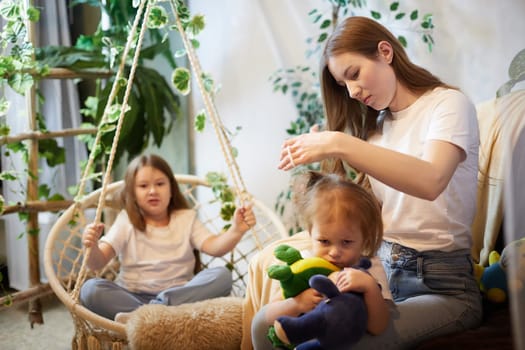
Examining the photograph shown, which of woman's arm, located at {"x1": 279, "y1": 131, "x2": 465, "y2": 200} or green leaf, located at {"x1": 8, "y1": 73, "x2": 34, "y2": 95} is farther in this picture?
green leaf, located at {"x1": 8, "y1": 73, "x2": 34, "y2": 95}

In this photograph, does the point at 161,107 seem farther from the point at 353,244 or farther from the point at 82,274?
the point at 353,244

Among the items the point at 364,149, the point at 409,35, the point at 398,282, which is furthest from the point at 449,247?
the point at 409,35

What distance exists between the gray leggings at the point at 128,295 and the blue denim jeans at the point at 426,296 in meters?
0.70

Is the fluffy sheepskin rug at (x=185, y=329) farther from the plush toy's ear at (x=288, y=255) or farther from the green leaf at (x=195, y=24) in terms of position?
the green leaf at (x=195, y=24)

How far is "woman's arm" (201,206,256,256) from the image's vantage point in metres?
2.03

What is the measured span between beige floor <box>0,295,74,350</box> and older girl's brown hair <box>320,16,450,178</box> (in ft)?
4.30

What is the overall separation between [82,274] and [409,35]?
1.43 m

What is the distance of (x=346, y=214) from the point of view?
54.6 inches

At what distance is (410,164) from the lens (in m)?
1.28

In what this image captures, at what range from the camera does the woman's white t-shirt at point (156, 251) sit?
2152 millimetres

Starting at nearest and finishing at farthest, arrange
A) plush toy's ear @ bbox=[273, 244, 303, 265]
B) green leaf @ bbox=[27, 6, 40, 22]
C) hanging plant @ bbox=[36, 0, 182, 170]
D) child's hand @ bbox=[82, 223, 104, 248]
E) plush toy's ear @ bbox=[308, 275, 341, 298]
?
1. plush toy's ear @ bbox=[308, 275, 341, 298]
2. plush toy's ear @ bbox=[273, 244, 303, 265]
3. child's hand @ bbox=[82, 223, 104, 248]
4. green leaf @ bbox=[27, 6, 40, 22]
5. hanging plant @ bbox=[36, 0, 182, 170]

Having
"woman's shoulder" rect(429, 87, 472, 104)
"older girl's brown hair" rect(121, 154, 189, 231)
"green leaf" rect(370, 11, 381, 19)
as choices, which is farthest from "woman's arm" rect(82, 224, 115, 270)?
"green leaf" rect(370, 11, 381, 19)

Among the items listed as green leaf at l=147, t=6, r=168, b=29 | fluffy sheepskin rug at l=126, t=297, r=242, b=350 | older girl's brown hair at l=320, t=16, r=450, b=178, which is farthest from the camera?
green leaf at l=147, t=6, r=168, b=29

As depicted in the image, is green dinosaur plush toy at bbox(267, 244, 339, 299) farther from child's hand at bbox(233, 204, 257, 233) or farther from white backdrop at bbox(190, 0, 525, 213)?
white backdrop at bbox(190, 0, 525, 213)
